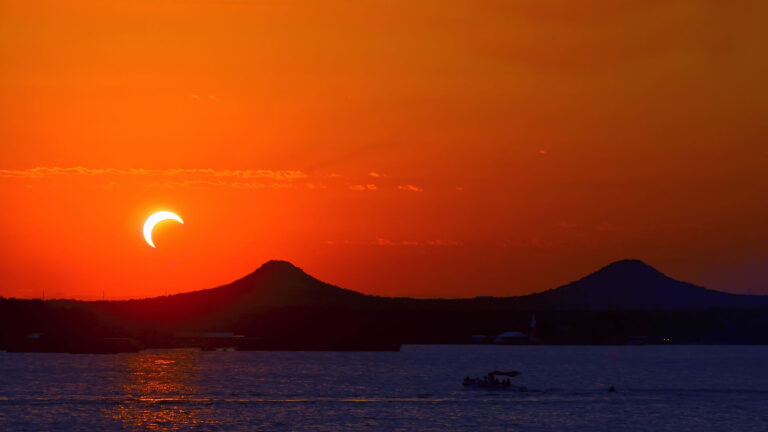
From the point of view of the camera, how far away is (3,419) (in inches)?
3893

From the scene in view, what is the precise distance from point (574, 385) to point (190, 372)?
70836 mm

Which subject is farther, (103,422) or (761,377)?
(761,377)

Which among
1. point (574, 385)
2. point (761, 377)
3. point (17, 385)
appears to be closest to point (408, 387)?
point (574, 385)

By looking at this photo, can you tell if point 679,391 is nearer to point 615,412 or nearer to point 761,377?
point 615,412

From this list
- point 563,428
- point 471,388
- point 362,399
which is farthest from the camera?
point 471,388

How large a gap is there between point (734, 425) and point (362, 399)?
135 feet

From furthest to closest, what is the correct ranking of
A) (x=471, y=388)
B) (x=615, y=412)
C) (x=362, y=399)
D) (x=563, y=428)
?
(x=471, y=388) < (x=362, y=399) < (x=615, y=412) < (x=563, y=428)

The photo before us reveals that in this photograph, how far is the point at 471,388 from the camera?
143750mm

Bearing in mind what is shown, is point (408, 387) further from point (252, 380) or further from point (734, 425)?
point (734, 425)

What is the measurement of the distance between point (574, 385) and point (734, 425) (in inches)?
2114

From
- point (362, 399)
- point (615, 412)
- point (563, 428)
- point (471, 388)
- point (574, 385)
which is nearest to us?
point (563, 428)

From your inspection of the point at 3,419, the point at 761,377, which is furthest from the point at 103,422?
the point at 761,377

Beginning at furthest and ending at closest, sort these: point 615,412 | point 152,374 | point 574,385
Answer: point 152,374, point 574,385, point 615,412

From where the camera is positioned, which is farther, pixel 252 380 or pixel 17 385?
pixel 252 380
